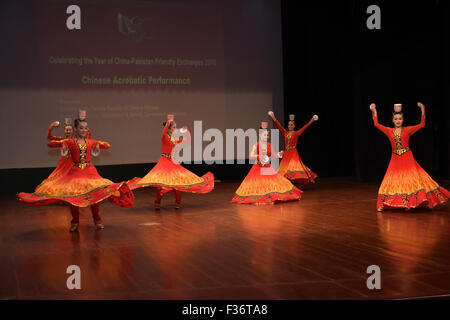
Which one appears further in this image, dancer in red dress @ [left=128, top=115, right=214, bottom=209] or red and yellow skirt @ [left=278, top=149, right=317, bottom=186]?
red and yellow skirt @ [left=278, top=149, right=317, bottom=186]

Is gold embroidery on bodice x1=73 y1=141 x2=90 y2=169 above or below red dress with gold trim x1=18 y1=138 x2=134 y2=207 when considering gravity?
above

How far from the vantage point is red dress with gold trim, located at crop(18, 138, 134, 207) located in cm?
507

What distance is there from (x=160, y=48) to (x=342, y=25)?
3.65 metres

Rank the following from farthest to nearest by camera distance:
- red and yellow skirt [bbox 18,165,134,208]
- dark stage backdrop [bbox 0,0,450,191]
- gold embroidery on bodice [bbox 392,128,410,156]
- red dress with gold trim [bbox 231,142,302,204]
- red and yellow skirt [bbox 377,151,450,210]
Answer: dark stage backdrop [bbox 0,0,450,191], red dress with gold trim [bbox 231,142,302,204], gold embroidery on bodice [bbox 392,128,410,156], red and yellow skirt [bbox 377,151,450,210], red and yellow skirt [bbox 18,165,134,208]

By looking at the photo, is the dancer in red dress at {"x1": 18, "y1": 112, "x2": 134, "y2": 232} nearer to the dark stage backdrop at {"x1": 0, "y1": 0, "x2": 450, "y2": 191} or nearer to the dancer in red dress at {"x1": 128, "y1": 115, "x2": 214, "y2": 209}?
the dancer in red dress at {"x1": 128, "y1": 115, "x2": 214, "y2": 209}

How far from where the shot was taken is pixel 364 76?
10359 millimetres

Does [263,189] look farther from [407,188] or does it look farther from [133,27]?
[133,27]

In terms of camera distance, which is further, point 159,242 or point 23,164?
point 23,164

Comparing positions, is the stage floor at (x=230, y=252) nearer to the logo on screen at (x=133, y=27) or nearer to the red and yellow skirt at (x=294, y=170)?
the red and yellow skirt at (x=294, y=170)

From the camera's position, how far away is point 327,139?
11211mm

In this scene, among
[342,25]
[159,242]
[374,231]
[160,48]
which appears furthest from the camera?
[342,25]

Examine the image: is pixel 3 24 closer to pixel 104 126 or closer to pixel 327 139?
pixel 104 126

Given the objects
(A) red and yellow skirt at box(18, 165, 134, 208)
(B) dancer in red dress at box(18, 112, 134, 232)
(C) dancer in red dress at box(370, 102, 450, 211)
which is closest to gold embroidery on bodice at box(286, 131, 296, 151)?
(C) dancer in red dress at box(370, 102, 450, 211)

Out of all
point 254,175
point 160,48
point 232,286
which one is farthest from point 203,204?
A: point 232,286
